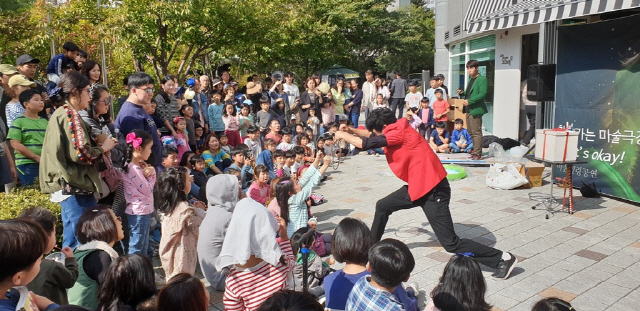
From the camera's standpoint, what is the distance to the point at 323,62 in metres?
29.0

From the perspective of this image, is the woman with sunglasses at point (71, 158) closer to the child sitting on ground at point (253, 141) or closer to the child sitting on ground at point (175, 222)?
the child sitting on ground at point (175, 222)

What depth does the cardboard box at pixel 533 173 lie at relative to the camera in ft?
29.0

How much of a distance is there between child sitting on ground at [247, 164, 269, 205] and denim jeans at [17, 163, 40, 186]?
2436mm

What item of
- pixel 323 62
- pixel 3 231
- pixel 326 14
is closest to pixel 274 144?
pixel 3 231

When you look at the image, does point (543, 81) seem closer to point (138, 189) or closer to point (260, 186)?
point (260, 186)

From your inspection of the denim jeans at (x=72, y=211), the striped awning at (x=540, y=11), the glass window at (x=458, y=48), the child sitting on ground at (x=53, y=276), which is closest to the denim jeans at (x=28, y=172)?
the denim jeans at (x=72, y=211)

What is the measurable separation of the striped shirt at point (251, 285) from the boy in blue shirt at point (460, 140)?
385 inches

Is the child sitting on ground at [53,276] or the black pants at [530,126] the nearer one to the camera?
the child sitting on ground at [53,276]

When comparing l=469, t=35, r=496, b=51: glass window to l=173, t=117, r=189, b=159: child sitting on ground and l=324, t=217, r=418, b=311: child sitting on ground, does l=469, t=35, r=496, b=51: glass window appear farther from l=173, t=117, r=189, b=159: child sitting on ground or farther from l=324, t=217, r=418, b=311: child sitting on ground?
l=324, t=217, r=418, b=311: child sitting on ground

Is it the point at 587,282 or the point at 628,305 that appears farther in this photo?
the point at 587,282

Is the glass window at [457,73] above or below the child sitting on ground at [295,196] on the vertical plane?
above

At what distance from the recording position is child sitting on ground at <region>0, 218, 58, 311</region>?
7.27 feet

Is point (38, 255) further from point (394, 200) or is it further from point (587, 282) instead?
point (587, 282)

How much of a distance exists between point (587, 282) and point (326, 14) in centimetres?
2307
